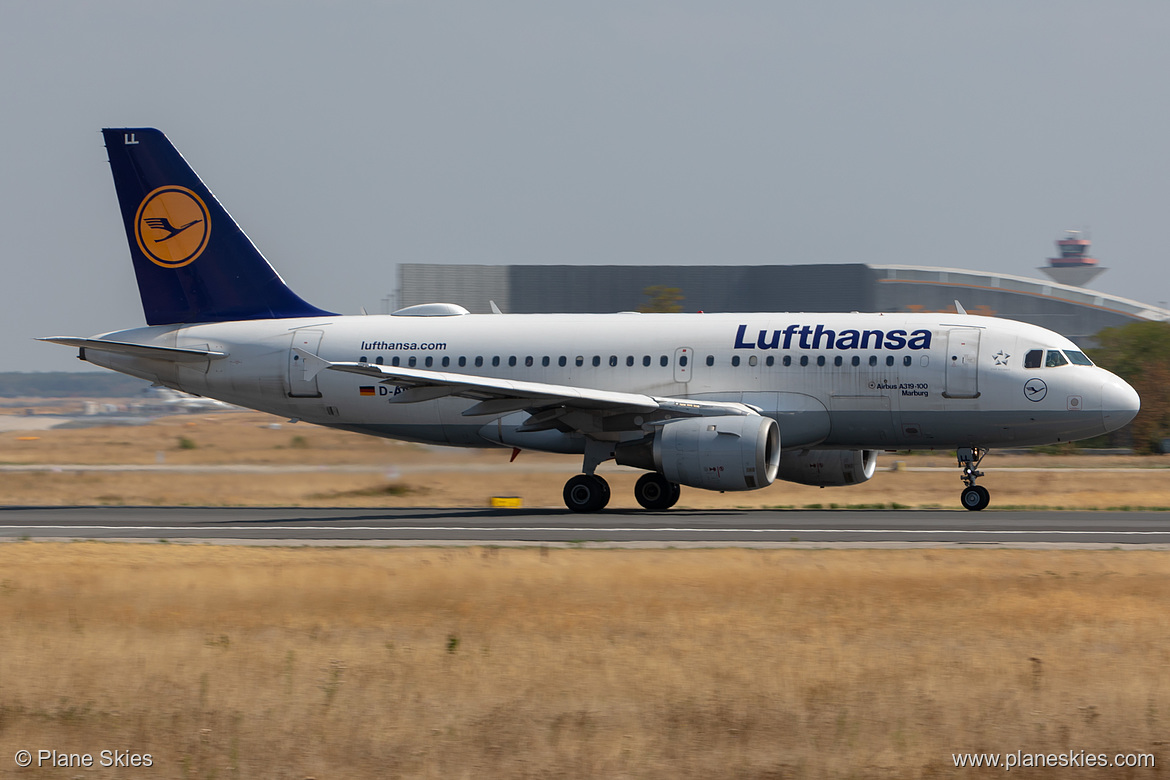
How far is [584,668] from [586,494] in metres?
16.0

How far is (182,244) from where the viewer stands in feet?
105

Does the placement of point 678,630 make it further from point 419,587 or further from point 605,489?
point 605,489

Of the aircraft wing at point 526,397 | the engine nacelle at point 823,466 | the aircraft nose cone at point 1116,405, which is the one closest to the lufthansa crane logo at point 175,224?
the aircraft wing at point 526,397

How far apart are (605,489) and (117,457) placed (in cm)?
3113

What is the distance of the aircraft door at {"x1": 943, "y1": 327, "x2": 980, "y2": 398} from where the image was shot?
26.5m

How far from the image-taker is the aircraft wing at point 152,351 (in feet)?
98.6

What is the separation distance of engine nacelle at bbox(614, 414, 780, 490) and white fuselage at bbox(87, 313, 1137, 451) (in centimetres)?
176

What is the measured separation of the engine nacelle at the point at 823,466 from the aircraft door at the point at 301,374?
1058cm

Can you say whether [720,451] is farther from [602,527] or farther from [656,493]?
[656,493]

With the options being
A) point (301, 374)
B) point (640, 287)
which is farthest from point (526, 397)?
point (640, 287)

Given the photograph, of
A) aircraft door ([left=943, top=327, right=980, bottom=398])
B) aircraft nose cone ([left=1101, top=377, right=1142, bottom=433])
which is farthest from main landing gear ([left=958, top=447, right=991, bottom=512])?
aircraft nose cone ([left=1101, top=377, right=1142, bottom=433])

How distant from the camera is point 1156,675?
1085cm

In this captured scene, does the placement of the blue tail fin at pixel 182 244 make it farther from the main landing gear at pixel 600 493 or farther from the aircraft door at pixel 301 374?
the main landing gear at pixel 600 493

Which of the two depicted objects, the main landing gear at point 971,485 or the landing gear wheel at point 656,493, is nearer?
the main landing gear at point 971,485
